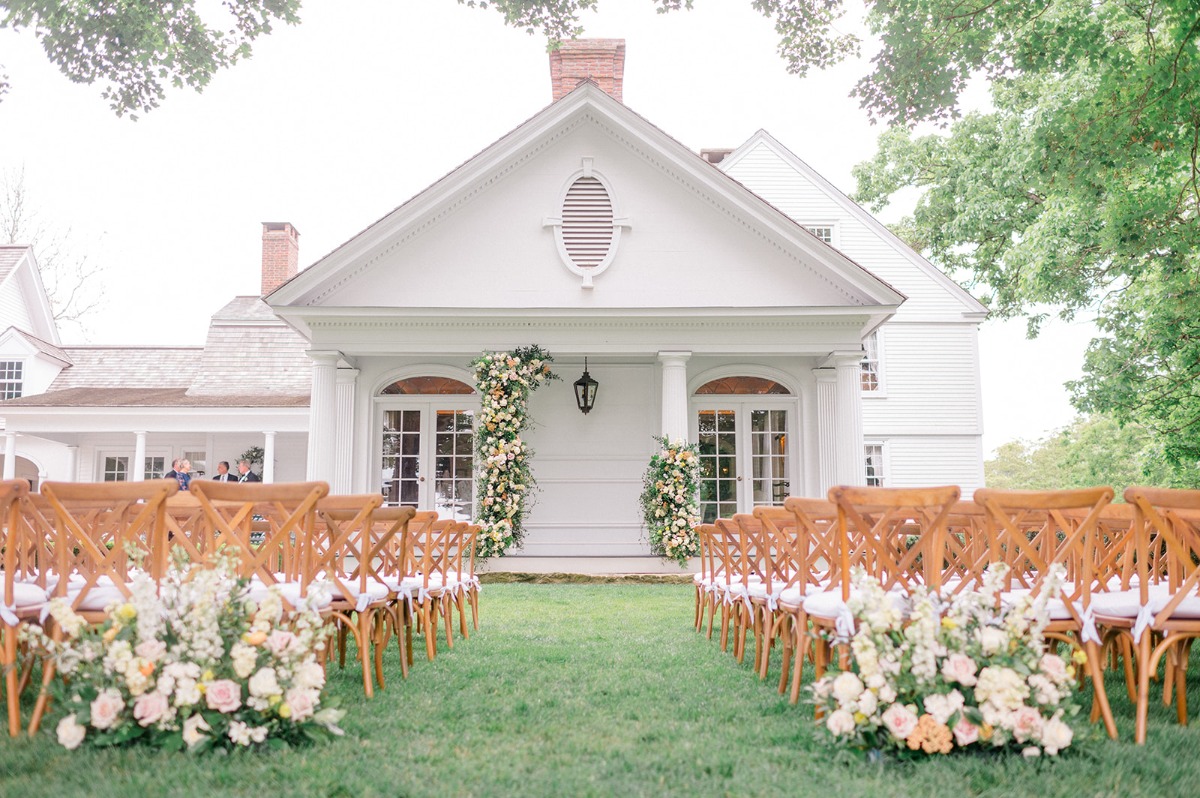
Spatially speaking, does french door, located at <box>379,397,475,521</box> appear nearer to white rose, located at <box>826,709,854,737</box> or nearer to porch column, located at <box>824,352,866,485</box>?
porch column, located at <box>824,352,866,485</box>

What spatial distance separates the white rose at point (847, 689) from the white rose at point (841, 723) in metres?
0.04

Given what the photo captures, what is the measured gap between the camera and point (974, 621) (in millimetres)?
3400

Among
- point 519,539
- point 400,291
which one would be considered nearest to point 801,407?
point 519,539

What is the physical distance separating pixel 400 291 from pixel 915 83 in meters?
7.11

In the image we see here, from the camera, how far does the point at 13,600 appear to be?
3.68 m

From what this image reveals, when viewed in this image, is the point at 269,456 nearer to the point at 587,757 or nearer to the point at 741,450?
the point at 741,450

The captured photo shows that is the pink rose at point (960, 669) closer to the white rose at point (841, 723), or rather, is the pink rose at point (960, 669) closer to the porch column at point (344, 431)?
the white rose at point (841, 723)

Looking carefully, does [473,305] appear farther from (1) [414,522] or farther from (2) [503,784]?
(2) [503,784]

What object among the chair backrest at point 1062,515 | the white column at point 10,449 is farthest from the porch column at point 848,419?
the white column at point 10,449

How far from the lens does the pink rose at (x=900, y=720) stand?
3.24m

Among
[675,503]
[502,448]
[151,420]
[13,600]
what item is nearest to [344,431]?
[502,448]

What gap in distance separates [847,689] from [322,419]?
399 inches

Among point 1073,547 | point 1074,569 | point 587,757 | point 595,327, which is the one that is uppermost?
point 595,327

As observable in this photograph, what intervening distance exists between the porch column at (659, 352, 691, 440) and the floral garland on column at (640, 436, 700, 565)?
0.25 meters
